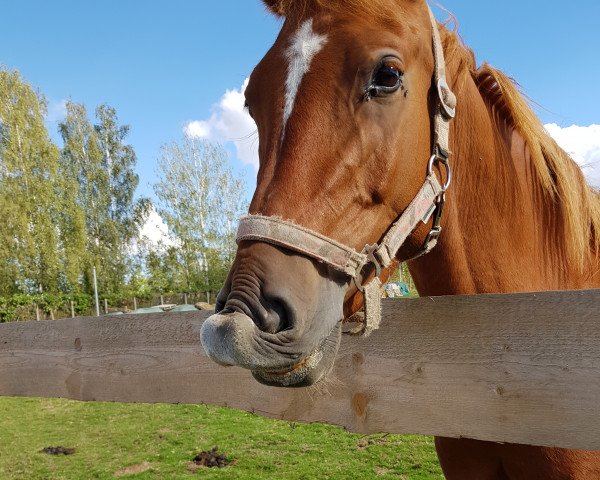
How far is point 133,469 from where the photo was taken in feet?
19.6

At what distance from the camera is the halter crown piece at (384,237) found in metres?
1.45

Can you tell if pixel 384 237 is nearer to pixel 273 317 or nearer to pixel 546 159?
pixel 273 317

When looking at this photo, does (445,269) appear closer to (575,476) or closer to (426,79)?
(426,79)

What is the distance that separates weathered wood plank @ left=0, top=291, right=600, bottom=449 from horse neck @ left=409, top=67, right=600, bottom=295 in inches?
15.3

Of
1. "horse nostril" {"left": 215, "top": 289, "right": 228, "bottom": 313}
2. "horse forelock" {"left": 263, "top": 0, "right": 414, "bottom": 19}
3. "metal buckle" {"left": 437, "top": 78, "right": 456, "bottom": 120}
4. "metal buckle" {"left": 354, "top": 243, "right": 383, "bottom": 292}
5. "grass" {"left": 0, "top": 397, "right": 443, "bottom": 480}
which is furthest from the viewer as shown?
"grass" {"left": 0, "top": 397, "right": 443, "bottom": 480}

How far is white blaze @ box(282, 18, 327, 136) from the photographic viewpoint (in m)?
1.63

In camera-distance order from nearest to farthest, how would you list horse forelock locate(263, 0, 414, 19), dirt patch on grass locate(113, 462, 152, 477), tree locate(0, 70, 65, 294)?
horse forelock locate(263, 0, 414, 19), dirt patch on grass locate(113, 462, 152, 477), tree locate(0, 70, 65, 294)

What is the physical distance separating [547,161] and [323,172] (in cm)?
130

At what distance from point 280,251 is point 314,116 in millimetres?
477

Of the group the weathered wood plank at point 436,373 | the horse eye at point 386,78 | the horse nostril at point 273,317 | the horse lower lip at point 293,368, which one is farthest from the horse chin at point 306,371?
the horse eye at point 386,78

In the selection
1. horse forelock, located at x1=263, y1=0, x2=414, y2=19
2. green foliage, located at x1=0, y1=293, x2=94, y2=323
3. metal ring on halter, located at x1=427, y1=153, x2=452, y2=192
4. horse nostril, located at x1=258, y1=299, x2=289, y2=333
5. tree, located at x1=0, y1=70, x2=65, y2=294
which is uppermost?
tree, located at x1=0, y1=70, x2=65, y2=294

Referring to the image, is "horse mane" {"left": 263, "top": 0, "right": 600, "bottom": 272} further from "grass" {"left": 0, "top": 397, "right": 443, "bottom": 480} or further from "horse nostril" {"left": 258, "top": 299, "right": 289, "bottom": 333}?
"grass" {"left": 0, "top": 397, "right": 443, "bottom": 480}

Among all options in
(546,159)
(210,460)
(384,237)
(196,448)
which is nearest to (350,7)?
(384,237)

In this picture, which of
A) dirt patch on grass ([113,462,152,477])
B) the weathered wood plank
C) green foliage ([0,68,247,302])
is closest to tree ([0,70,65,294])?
green foliage ([0,68,247,302])
